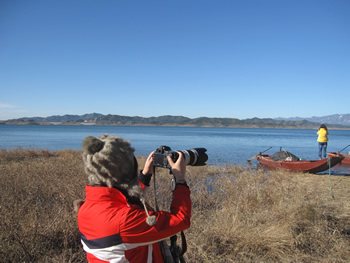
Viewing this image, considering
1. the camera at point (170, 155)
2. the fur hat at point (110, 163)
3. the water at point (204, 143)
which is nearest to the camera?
the fur hat at point (110, 163)

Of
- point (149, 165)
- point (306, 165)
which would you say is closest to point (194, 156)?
point (149, 165)

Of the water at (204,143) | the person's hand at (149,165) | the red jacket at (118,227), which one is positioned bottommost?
the water at (204,143)

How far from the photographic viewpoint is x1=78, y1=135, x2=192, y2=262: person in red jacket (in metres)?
1.43

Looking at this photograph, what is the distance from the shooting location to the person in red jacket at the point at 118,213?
4.68ft

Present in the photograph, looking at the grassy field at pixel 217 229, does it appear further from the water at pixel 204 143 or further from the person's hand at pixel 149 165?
the water at pixel 204 143

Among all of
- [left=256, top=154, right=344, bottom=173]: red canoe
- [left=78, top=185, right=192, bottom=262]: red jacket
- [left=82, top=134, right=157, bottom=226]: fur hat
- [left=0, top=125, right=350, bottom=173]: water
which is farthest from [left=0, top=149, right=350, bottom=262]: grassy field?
[left=0, top=125, right=350, bottom=173]: water

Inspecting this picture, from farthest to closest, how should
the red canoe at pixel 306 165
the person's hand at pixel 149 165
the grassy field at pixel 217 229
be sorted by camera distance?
the red canoe at pixel 306 165 → the grassy field at pixel 217 229 → the person's hand at pixel 149 165

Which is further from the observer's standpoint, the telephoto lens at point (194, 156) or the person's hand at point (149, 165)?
the person's hand at point (149, 165)

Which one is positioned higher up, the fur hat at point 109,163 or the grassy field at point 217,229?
the fur hat at point 109,163

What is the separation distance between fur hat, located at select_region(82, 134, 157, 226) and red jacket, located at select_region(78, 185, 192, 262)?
0.19 feet

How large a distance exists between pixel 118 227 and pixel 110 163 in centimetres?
37

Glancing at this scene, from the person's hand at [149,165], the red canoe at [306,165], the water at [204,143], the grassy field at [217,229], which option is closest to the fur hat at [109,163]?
the person's hand at [149,165]

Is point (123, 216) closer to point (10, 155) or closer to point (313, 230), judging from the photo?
point (313, 230)

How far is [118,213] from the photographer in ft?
4.64
